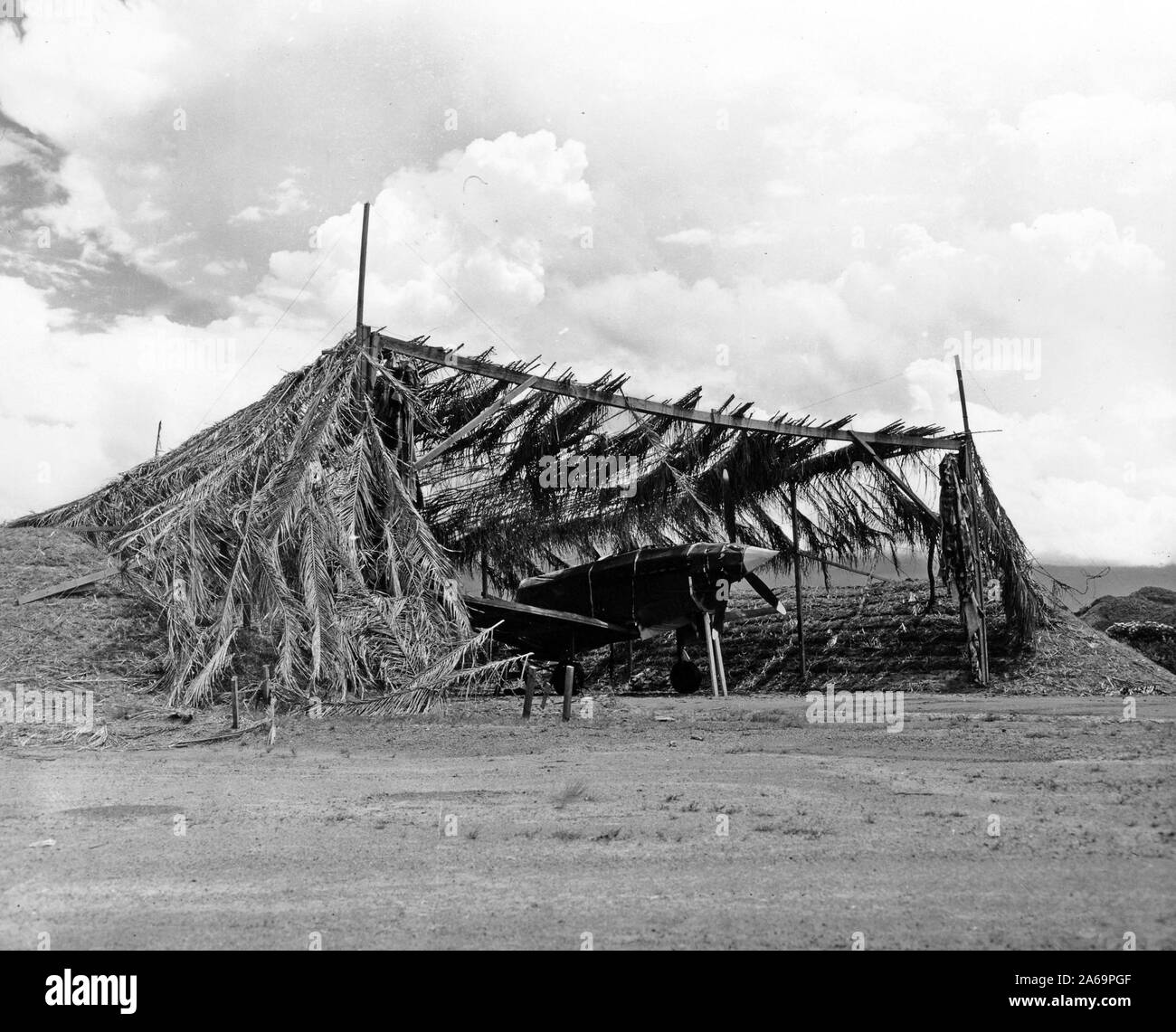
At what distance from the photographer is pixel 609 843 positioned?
6.37m

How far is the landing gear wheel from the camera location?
66.3 ft

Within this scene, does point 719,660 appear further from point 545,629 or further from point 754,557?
point 545,629

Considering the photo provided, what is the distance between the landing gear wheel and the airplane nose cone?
2.43 m

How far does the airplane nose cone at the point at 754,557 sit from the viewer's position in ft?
62.3

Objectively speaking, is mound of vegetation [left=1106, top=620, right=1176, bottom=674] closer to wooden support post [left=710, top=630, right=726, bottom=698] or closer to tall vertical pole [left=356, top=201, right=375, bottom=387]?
wooden support post [left=710, top=630, right=726, bottom=698]

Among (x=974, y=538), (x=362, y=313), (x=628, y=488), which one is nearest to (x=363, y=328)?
(x=362, y=313)

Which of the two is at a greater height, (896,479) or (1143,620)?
(896,479)

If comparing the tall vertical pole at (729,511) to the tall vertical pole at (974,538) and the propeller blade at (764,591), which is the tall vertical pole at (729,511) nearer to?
the propeller blade at (764,591)

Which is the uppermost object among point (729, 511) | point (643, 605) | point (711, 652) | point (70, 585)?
point (729, 511)

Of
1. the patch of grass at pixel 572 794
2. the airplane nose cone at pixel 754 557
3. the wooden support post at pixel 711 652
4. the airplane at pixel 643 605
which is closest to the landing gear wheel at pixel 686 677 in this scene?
the airplane at pixel 643 605

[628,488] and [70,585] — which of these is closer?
[70,585]

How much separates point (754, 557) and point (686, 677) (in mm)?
2891
